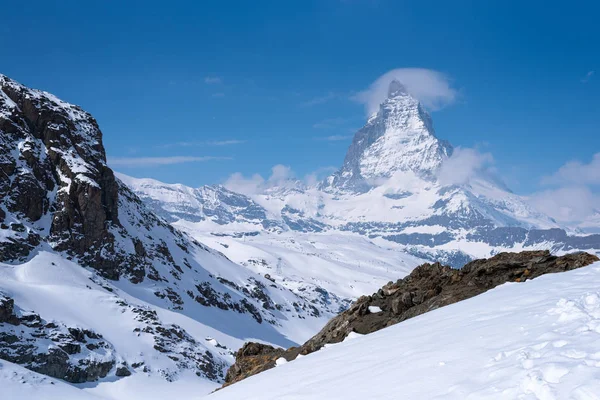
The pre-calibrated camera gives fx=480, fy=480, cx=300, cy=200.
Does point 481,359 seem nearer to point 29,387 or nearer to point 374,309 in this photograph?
point 374,309

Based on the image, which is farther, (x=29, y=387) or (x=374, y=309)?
(x=29, y=387)

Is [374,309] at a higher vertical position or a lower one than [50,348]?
higher

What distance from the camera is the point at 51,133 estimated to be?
121812mm

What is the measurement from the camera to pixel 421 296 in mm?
24547

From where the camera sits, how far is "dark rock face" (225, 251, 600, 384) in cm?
2261

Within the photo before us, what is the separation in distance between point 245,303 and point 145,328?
5925cm

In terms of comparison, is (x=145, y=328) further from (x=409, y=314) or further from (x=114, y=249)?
(x=409, y=314)

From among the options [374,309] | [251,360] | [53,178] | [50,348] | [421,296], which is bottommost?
[50,348]

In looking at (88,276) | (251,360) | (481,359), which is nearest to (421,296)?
(251,360)

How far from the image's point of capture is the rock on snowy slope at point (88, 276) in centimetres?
8094

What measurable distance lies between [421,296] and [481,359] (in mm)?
14870

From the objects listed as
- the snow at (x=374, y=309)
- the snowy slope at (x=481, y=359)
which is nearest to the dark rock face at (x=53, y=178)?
the snow at (x=374, y=309)

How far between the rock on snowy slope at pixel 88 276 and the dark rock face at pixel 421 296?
66043 millimetres

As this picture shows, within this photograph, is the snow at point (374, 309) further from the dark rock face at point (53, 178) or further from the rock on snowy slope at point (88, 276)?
the dark rock face at point (53, 178)
